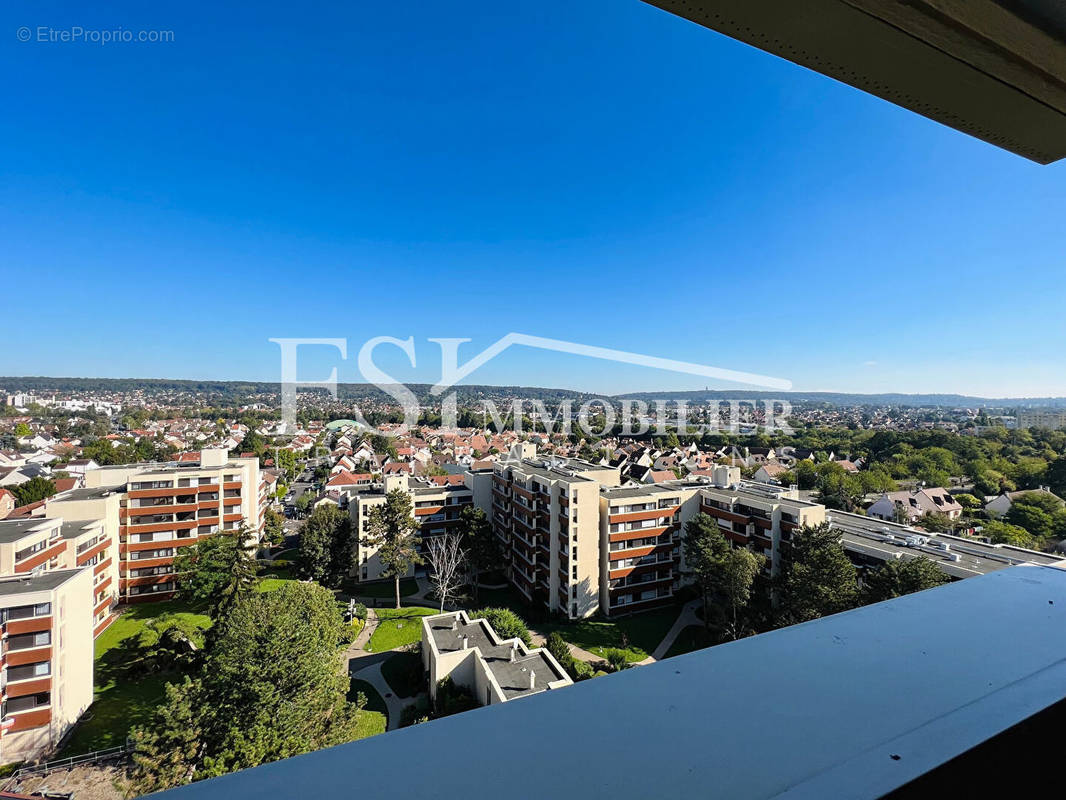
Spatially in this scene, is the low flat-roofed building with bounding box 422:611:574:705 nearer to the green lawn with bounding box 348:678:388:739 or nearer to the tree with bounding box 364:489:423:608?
the green lawn with bounding box 348:678:388:739

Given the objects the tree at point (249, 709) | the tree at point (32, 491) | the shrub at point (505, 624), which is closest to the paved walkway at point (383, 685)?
the tree at point (249, 709)

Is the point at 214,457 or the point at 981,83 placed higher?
the point at 981,83

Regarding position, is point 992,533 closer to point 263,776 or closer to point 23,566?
point 263,776

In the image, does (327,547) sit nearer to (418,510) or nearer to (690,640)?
(418,510)

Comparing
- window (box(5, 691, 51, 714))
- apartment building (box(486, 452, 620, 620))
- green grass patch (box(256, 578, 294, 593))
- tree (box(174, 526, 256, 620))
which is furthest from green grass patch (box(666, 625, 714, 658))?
window (box(5, 691, 51, 714))

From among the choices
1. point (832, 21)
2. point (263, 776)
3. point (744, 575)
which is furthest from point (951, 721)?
point (744, 575)

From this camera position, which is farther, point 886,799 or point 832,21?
point 832,21
